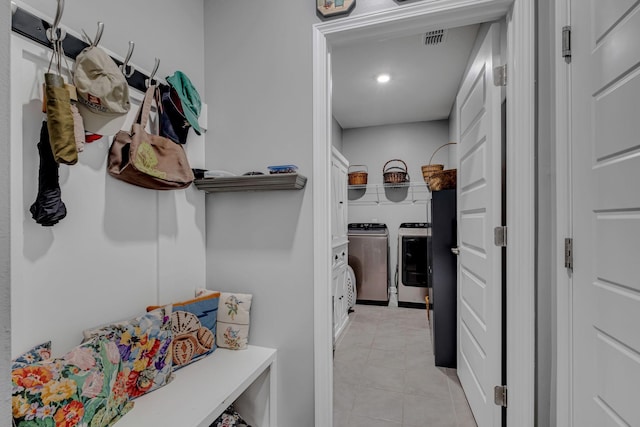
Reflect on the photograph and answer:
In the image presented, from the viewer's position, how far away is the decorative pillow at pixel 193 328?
1.42 metres

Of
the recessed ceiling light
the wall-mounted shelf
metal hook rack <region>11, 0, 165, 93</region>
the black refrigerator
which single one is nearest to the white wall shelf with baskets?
the recessed ceiling light

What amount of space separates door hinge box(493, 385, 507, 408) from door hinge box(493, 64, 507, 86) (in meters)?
1.48

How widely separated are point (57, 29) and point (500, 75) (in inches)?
73.5

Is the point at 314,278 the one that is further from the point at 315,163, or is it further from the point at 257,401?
the point at 257,401

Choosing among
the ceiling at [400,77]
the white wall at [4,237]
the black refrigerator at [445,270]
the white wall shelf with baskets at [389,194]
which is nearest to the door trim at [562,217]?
the ceiling at [400,77]

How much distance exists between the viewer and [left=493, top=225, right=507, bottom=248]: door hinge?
4.72ft

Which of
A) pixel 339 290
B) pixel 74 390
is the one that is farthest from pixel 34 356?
pixel 339 290

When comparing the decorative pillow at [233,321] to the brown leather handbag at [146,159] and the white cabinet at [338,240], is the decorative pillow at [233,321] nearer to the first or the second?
the brown leather handbag at [146,159]

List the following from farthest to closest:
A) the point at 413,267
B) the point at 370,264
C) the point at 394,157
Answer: the point at 394,157
the point at 370,264
the point at 413,267

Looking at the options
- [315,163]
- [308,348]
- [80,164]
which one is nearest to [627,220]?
[315,163]

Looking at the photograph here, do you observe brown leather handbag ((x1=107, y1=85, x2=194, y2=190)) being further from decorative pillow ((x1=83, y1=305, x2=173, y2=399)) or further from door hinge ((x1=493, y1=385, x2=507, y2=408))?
door hinge ((x1=493, y1=385, x2=507, y2=408))

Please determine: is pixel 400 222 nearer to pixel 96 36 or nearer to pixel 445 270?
pixel 445 270

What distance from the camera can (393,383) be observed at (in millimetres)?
2256

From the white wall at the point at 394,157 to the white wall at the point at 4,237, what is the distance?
14.4 ft
